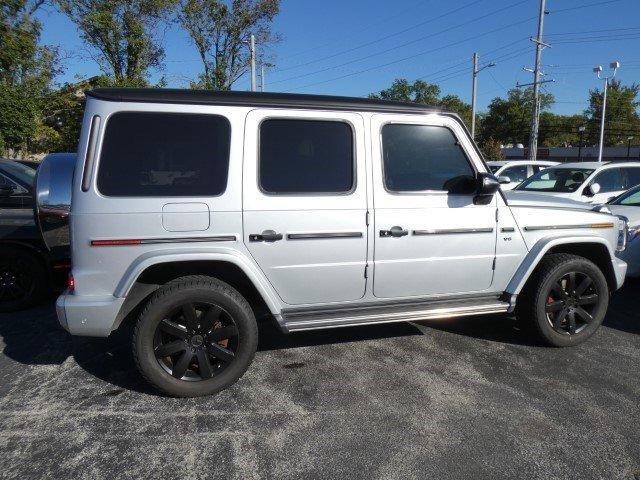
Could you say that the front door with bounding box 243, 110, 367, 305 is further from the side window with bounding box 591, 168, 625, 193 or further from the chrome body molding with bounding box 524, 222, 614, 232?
the side window with bounding box 591, 168, 625, 193

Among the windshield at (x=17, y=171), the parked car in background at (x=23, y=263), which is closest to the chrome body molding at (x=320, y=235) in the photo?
the parked car in background at (x=23, y=263)

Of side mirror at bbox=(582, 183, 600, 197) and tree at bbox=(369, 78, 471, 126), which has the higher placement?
tree at bbox=(369, 78, 471, 126)

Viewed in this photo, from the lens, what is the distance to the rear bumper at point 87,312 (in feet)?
10.3

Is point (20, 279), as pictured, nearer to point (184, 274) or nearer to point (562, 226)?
point (184, 274)

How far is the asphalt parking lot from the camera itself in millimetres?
2693

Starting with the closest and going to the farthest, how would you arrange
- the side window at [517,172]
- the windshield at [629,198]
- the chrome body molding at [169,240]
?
the chrome body molding at [169,240] → the windshield at [629,198] → the side window at [517,172]

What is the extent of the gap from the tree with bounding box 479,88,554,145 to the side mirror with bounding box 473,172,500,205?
7655 cm

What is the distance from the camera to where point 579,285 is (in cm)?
423

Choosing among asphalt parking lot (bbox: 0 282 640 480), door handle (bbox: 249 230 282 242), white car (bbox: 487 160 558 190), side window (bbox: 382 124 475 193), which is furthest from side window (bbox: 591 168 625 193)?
door handle (bbox: 249 230 282 242)

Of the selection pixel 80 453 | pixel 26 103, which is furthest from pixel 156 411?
pixel 26 103

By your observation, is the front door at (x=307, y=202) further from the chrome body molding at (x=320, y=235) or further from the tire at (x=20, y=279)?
the tire at (x=20, y=279)

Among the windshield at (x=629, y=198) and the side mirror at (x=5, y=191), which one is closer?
the side mirror at (x=5, y=191)

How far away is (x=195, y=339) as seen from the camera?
3.34m

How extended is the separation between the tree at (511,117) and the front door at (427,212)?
76.6m
